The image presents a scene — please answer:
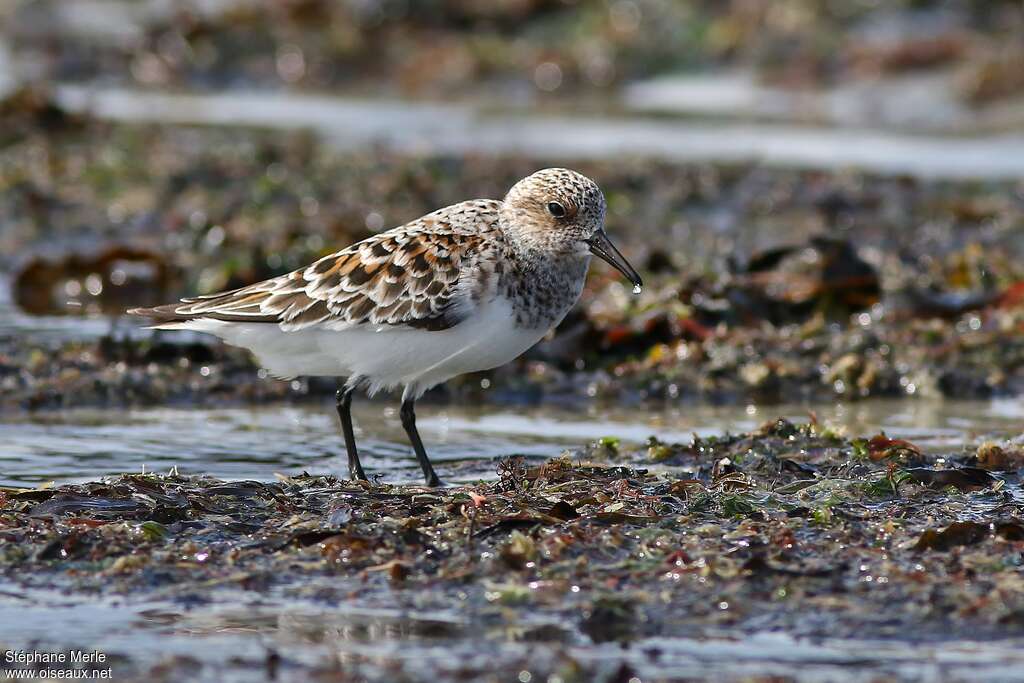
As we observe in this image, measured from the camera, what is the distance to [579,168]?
14016mm

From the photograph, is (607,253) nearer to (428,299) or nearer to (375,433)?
(428,299)

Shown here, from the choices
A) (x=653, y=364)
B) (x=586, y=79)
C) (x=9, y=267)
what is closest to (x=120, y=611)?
(x=653, y=364)

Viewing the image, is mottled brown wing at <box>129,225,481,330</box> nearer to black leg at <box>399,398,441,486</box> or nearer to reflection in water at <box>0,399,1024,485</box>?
black leg at <box>399,398,441,486</box>

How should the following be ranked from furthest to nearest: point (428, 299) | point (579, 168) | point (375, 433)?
point (579, 168), point (375, 433), point (428, 299)

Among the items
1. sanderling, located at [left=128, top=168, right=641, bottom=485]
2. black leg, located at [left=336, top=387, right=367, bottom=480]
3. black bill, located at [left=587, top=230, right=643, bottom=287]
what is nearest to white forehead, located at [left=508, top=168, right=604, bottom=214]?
sanderling, located at [left=128, top=168, right=641, bottom=485]

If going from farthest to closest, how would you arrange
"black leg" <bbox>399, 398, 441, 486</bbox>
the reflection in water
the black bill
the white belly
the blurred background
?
the blurred background → the reflection in water → the black bill → "black leg" <bbox>399, 398, 441, 486</bbox> → the white belly

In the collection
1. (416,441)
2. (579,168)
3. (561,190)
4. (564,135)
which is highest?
(564,135)

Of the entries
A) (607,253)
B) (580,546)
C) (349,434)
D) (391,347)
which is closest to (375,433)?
(349,434)

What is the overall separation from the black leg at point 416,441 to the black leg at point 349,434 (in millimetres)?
243

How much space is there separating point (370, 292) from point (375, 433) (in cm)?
132

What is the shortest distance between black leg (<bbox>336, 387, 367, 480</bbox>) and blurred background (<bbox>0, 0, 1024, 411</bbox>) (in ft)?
5.37

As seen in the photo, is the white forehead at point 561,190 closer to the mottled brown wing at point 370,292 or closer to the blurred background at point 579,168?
the mottled brown wing at point 370,292

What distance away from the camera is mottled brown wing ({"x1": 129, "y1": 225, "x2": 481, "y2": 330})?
6.65m

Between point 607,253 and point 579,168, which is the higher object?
point 579,168
